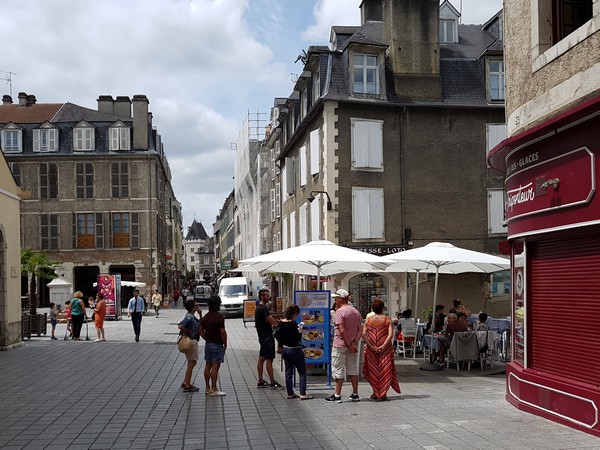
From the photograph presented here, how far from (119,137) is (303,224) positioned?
23730 millimetres

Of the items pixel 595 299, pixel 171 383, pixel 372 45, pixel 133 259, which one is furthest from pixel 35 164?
pixel 595 299

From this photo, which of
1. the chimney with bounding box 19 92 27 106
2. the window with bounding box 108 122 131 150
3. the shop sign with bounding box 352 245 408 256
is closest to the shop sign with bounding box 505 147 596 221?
the shop sign with bounding box 352 245 408 256

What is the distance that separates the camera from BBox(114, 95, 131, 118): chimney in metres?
55.3

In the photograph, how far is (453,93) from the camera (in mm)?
27297

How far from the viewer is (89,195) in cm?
5028

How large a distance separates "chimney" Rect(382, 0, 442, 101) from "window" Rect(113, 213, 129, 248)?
1108 inches

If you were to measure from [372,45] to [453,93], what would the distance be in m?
3.50

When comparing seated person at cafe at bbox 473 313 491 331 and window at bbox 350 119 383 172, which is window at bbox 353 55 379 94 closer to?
window at bbox 350 119 383 172

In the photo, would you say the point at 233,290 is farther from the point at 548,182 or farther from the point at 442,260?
the point at 548,182

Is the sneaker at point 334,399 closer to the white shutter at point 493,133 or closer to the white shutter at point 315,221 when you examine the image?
the white shutter at point 315,221

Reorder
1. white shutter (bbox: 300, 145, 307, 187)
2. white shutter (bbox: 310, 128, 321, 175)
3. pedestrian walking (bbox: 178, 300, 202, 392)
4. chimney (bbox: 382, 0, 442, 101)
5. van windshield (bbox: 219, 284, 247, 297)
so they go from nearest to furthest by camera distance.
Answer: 1. pedestrian walking (bbox: 178, 300, 202, 392)
2. chimney (bbox: 382, 0, 442, 101)
3. white shutter (bbox: 310, 128, 321, 175)
4. white shutter (bbox: 300, 145, 307, 187)
5. van windshield (bbox: 219, 284, 247, 297)

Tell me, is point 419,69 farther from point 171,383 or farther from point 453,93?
point 171,383

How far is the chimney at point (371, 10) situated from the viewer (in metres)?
31.8

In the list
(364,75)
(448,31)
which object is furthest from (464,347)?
(448,31)
